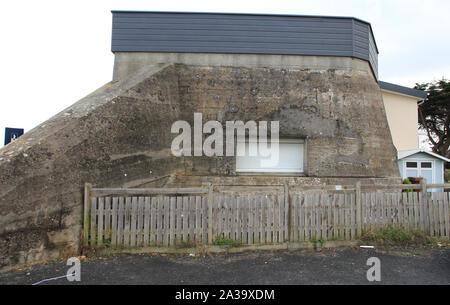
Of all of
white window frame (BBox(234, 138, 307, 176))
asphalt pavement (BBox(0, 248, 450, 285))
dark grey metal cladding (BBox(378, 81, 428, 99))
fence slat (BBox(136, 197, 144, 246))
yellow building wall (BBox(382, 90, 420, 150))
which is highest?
dark grey metal cladding (BBox(378, 81, 428, 99))

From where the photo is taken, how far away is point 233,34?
9.63 metres

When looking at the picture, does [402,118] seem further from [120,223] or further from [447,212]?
[120,223]

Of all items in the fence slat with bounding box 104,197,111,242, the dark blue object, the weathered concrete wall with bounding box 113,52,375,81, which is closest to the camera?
the fence slat with bounding box 104,197,111,242

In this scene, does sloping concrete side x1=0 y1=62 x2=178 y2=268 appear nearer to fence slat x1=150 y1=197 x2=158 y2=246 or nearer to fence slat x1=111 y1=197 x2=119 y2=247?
fence slat x1=111 y1=197 x2=119 y2=247

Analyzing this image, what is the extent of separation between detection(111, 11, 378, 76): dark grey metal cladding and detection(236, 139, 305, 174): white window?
3.13 m

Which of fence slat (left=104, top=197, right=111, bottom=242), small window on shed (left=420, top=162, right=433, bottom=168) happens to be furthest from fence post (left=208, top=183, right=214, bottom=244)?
small window on shed (left=420, top=162, right=433, bottom=168)

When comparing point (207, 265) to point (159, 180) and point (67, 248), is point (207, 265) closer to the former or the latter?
point (67, 248)

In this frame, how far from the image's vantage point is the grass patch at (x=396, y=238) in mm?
6129

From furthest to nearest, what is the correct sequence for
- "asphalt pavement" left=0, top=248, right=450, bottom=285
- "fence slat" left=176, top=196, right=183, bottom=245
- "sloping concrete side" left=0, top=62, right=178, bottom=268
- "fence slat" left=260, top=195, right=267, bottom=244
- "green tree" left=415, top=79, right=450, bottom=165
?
"green tree" left=415, top=79, right=450, bottom=165 < "fence slat" left=260, top=195, right=267, bottom=244 < "fence slat" left=176, top=196, right=183, bottom=245 < "sloping concrete side" left=0, top=62, right=178, bottom=268 < "asphalt pavement" left=0, top=248, right=450, bottom=285

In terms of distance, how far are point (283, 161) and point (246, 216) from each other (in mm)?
3745

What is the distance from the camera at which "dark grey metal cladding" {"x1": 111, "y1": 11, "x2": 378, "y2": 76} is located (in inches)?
Result: 377
